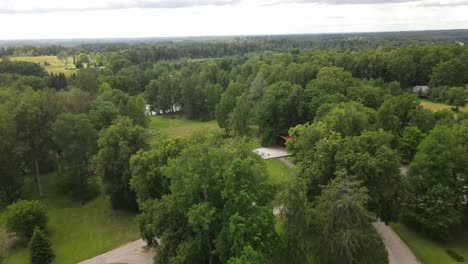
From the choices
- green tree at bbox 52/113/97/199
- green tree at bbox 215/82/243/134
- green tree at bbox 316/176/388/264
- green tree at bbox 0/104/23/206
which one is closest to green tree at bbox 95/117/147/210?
green tree at bbox 52/113/97/199

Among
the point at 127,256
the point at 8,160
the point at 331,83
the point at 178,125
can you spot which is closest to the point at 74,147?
the point at 8,160

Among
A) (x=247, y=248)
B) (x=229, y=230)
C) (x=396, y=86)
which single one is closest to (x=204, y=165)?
(x=229, y=230)

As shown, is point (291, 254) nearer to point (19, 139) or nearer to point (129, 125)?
point (129, 125)

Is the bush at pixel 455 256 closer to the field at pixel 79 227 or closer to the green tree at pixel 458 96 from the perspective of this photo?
the field at pixel 79 227

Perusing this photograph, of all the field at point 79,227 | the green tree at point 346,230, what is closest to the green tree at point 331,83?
the field at point 79,227

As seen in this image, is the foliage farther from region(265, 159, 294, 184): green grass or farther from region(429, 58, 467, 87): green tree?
region(429, 58, 467, 87): green tree

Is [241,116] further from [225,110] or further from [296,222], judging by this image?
[296,222]
